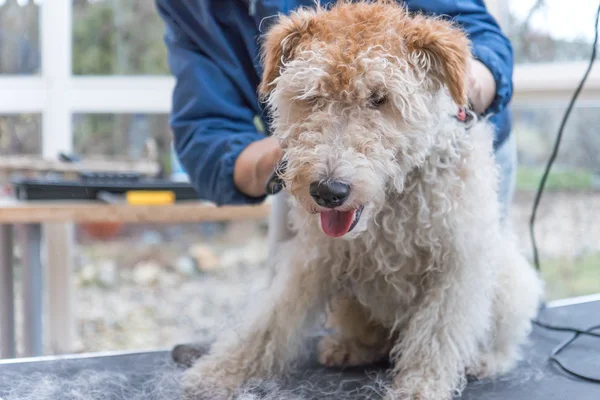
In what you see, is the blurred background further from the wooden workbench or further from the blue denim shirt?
the blue denim shirt

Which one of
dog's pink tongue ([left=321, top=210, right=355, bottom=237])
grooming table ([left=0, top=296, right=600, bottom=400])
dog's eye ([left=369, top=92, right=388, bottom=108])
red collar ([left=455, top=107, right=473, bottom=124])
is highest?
dog's eye ([left=369, top=92, right=388, bottom=108])

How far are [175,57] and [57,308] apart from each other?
1.46m

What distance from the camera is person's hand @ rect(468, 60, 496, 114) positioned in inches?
47.2

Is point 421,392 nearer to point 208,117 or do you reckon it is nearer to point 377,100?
point 377,100

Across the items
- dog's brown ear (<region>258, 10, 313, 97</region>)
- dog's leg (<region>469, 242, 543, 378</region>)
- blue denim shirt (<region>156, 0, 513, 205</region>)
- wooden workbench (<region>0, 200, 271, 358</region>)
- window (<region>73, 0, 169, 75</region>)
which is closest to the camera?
dog's brown ear (<region>258, 10, 313, 97</region>)

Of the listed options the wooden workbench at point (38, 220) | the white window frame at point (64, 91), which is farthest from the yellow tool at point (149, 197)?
the white window frame at point (64, 91)

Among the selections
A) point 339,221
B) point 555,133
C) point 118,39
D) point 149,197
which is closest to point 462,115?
point 339,221

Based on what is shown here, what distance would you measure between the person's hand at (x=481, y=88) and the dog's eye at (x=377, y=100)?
0.25m

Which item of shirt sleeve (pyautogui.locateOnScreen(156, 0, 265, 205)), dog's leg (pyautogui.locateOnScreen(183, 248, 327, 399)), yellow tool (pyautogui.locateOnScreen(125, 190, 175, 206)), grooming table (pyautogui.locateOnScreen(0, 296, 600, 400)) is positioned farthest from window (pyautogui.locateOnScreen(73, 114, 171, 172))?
dog's leg (pyautogui.locateOnScreen(183, 248, 327, 399))

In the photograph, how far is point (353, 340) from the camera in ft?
4.46

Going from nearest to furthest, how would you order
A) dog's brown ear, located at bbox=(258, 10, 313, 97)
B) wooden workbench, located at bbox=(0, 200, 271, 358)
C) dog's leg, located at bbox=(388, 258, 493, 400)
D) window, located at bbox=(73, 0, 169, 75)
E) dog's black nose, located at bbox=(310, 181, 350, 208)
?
1. dog's black nose, located at bbox=(310, 181, 350, 208)
2. dog's brown ear, located at bbox=(258, 10, 313, 97)
3. dog's leg, located at bbox=(388, 258, 493, 400)
4. wooden workbench, located at bbox=(0, 200, 271, 358)
5. window, located at bbox=(73, 0, 169, 75)

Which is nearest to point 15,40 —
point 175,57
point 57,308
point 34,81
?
point 34,81

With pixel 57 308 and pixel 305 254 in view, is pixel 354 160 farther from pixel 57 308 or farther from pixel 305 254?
pixel 57 308

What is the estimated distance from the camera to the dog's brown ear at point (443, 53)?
100 cm
